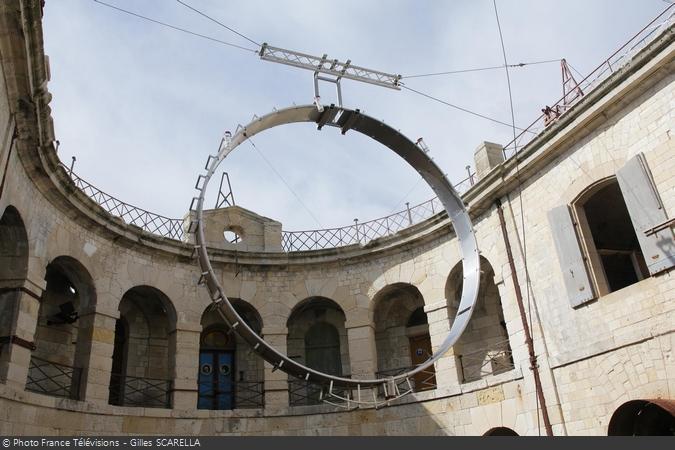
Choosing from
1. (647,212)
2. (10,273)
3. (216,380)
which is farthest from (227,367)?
(647,212)

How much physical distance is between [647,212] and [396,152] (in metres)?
5.49

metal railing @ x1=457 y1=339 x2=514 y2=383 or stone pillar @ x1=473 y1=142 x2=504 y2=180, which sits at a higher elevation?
stone pillar @ x1=473 y1=142 x2=504 y2=180

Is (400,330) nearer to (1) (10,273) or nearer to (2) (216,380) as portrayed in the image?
(2) (216,380)

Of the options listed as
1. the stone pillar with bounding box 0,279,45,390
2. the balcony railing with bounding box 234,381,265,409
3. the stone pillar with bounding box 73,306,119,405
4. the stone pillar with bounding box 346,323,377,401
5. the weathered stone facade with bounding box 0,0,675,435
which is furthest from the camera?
the balcony railing with bounding box 234,381,265,409

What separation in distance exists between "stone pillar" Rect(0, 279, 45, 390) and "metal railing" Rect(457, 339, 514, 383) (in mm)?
9640

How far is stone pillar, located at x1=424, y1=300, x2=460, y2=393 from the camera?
14438mm

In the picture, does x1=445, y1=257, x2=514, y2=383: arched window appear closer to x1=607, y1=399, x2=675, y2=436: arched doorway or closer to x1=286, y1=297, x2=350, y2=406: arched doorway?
x1=286, y1=297, x2=350, y2=406: arched doorway

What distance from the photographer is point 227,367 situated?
55.7 feet

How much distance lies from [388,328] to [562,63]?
1086cm

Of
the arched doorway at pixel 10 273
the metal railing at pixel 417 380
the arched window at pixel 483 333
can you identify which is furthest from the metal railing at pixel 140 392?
the arched window at pixel 483 333

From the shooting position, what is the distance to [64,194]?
13.1m

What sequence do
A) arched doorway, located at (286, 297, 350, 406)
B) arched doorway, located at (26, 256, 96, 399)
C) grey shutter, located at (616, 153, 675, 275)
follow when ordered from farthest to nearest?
arched doorway, located at (286, 297, 350, 406) < arched doorway, located at (26, 256, 96, 399) < grey shutter, located at (616, 153, 675, 275)

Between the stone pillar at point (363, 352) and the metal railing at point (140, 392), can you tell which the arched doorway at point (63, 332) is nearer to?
the metal railing at point (140, 392)

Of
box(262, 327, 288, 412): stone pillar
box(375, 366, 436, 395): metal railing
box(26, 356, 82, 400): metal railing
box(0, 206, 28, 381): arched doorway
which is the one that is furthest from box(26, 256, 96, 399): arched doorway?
box(375, 366, 436, 395): metal railing
